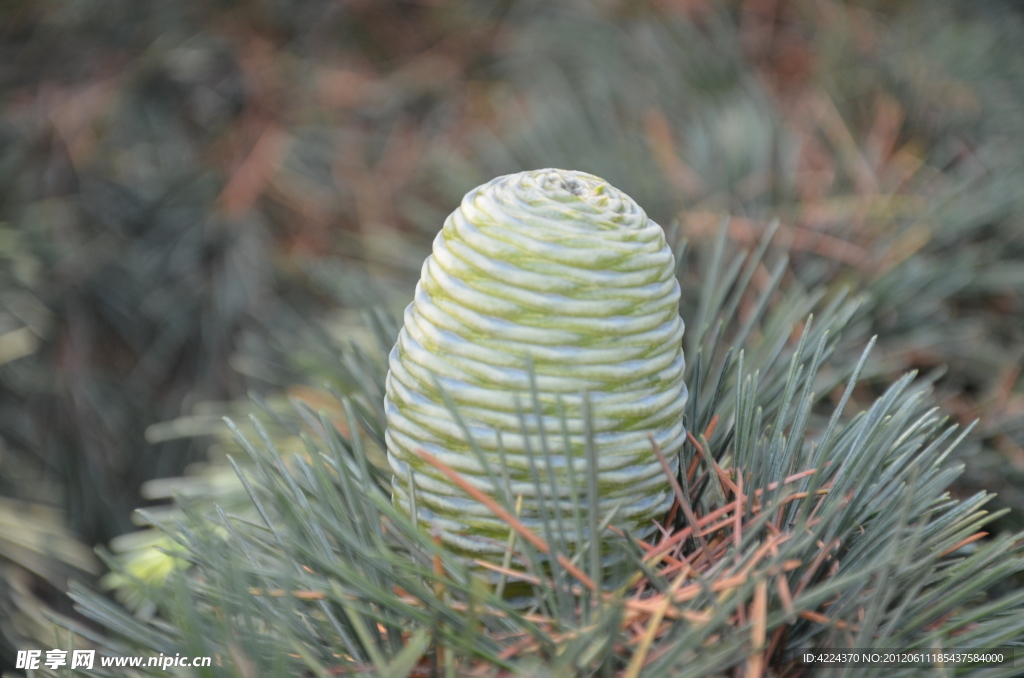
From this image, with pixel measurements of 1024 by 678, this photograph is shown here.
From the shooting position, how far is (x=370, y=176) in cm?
73

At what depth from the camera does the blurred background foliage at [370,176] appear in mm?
420

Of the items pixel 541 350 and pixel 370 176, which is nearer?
pixel 541 350

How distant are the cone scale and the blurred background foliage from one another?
0.14 metres

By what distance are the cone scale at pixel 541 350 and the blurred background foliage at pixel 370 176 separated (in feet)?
0.47

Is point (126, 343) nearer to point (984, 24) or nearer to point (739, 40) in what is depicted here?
point (739, 40)

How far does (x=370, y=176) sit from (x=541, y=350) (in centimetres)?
55

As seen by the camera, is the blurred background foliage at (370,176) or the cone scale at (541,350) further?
the blurred background foliage at (370,176)

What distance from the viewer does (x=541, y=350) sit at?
22cm

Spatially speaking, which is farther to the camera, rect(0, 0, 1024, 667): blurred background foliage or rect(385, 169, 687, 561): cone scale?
rect(0, 0, 1024, 667): blurred background foliage

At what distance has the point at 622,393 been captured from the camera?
228mm

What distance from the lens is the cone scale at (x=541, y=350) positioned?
0.22 m

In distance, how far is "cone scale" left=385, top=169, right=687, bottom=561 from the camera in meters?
0.22

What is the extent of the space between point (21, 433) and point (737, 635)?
588 mm

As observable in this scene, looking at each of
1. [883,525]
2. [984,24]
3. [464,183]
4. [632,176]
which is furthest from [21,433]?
[984,24]
